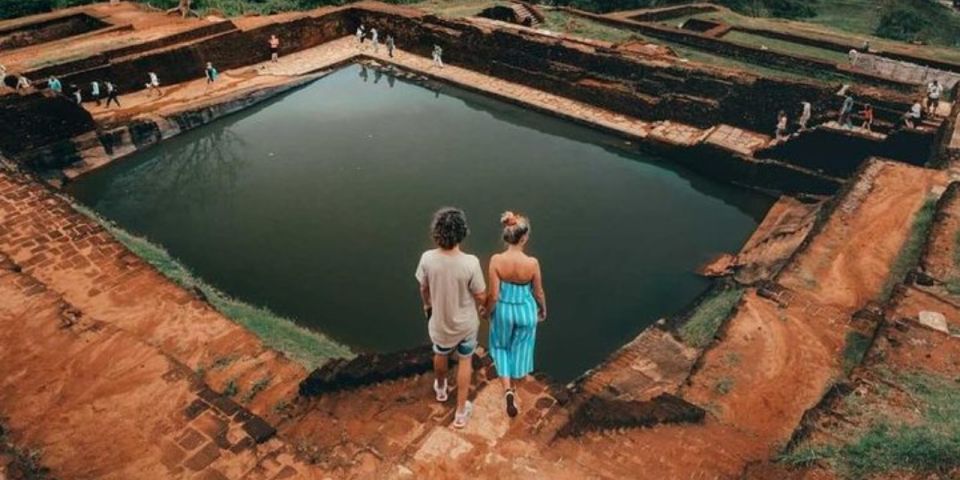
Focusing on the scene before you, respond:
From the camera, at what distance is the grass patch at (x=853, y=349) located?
6.18 meters

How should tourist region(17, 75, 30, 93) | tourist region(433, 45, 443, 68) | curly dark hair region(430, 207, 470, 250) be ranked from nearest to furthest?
curly dark hair region(430, 207, 470, 250) → tourist region(17, 75, 30, 93) → tourist region(433, 45, 443, 68)

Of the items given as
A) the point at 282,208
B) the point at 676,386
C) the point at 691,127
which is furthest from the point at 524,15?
the point at 676,386

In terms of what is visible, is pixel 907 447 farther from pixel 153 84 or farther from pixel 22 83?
pixel 153 84

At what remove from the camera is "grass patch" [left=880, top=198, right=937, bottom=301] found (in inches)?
298

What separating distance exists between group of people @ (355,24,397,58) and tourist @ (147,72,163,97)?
6034 mm

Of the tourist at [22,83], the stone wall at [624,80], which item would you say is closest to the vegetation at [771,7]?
the stone wall at [624,80]

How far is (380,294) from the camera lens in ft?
29.5

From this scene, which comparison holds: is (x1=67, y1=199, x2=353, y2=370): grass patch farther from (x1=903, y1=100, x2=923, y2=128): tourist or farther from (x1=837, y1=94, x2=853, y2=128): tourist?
(x1=903, y1=100, x2=923, y2=128): tourist

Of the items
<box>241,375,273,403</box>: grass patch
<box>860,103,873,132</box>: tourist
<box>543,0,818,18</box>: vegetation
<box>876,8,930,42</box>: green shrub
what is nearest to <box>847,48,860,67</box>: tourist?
<box>860,103,873,132</box>: tourist

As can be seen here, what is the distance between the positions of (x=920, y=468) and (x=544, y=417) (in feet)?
7.40

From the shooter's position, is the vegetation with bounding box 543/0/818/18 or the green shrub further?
the vegetation with bounding box 543/0/818/18

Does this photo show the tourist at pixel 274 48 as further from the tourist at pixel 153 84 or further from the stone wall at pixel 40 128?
the stone wall at pixel 40 128

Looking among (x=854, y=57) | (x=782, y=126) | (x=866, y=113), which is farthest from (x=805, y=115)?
(x=854, y=57)

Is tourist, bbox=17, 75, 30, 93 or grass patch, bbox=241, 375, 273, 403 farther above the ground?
tourist, bbox=17, 75, 30, 93
